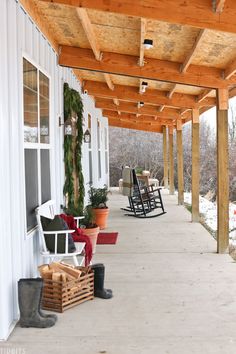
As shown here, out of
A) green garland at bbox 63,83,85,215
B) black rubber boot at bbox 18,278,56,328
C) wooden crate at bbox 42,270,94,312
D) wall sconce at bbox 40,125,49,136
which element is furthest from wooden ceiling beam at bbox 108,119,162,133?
black rubber boot at bbox 18,278,56,328

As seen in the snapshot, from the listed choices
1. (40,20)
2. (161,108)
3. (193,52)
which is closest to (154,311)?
(193,52)

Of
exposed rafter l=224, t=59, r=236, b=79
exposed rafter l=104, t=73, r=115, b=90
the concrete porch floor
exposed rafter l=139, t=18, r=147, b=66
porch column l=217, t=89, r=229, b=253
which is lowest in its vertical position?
the concrete porch floor

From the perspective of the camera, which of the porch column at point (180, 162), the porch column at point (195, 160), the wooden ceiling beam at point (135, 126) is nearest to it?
the porch column at point (195, 160)

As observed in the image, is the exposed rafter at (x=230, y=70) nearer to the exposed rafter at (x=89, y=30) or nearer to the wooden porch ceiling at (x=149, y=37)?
the wooden porch ceiling at (x=149, y=37)

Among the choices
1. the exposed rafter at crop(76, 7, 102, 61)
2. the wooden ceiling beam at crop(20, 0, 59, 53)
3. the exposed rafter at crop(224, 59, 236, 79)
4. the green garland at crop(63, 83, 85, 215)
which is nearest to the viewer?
the wooden ceiling beam at crop(20, 0, 59, 53)

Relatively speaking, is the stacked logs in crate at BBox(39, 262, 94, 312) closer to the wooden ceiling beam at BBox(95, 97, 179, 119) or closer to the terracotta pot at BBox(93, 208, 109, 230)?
the terracotta pot at BBox(93, 208, 109, 230)

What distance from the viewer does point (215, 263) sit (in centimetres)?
530

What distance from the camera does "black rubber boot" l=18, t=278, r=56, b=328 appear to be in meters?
3.30

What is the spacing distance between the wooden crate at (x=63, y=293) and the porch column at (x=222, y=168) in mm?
2550

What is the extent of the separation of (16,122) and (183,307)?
2.16 m

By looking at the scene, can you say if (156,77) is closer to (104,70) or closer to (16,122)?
(104,70)

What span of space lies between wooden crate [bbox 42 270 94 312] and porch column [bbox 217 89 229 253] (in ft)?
8.37

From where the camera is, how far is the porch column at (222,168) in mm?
5773

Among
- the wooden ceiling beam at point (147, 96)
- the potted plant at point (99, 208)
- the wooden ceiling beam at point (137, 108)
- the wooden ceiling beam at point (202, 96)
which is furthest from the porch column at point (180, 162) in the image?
the potted plant at point (99, 208)
